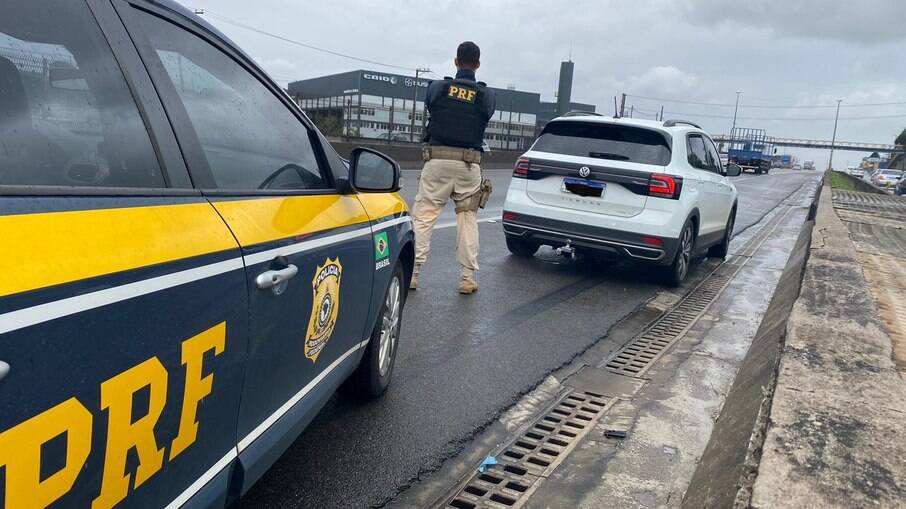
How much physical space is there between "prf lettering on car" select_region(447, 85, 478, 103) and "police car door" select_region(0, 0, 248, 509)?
432cm

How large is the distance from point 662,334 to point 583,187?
2.04 metres

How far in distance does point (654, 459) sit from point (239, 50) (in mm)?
2459

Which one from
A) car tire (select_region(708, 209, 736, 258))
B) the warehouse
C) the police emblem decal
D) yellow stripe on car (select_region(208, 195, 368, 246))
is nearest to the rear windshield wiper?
car tire (select_region(708, 209, 736, 258))

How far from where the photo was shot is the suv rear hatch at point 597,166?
7148 millimetres

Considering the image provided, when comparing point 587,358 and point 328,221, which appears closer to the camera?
point 328,221

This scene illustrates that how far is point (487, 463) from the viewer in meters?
3.21

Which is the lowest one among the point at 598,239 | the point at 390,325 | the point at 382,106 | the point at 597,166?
the point at 390,325

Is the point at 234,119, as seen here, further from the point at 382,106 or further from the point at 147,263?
the point at 382,106

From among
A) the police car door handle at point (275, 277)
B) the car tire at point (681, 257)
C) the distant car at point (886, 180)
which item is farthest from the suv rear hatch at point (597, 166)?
the distant car at point (886, 180)

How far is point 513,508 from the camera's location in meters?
Answer: 2.85

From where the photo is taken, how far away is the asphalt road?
9.85ft

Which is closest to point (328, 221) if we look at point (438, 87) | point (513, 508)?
point (513, 508)

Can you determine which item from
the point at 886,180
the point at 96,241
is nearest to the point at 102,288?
the point at 96,241

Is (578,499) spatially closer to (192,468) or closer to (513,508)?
(513,508)
